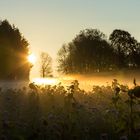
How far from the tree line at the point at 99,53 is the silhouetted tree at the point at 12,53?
41035mm

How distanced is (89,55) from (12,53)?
48343mm

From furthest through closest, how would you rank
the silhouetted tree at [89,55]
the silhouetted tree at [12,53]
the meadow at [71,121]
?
the silhouetted tree at [89,55] < the silhouetted tree at [12,53] < the meadow at [71,121]

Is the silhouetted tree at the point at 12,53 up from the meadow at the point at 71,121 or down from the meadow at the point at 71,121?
up

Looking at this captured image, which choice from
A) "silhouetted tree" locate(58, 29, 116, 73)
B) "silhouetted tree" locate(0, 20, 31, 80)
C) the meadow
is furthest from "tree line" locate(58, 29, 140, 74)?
the meadow

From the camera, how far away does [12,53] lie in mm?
62250

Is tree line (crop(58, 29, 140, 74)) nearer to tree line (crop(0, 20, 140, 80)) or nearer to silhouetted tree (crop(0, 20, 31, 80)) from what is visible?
tree line (crop(0, 20, 140, 80))

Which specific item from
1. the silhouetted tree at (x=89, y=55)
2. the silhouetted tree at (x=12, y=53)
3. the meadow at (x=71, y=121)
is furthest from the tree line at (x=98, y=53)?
the meadow at (x=71, y=121)

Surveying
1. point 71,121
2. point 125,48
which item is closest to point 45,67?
point 125,48

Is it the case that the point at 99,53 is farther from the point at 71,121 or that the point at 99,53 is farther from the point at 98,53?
the point at 71,121

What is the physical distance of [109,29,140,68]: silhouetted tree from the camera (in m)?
110

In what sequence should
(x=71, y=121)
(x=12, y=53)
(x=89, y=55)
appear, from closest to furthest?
(x=71, y=121) < (x=12, y=53) < (x=89, y=55)

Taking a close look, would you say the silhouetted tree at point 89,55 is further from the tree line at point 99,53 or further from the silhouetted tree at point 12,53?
the silhouetted tree at point 12,53

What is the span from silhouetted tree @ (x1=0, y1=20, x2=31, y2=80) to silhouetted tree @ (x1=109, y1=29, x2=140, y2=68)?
45005mm

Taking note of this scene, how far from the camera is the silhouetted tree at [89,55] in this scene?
109 metres
